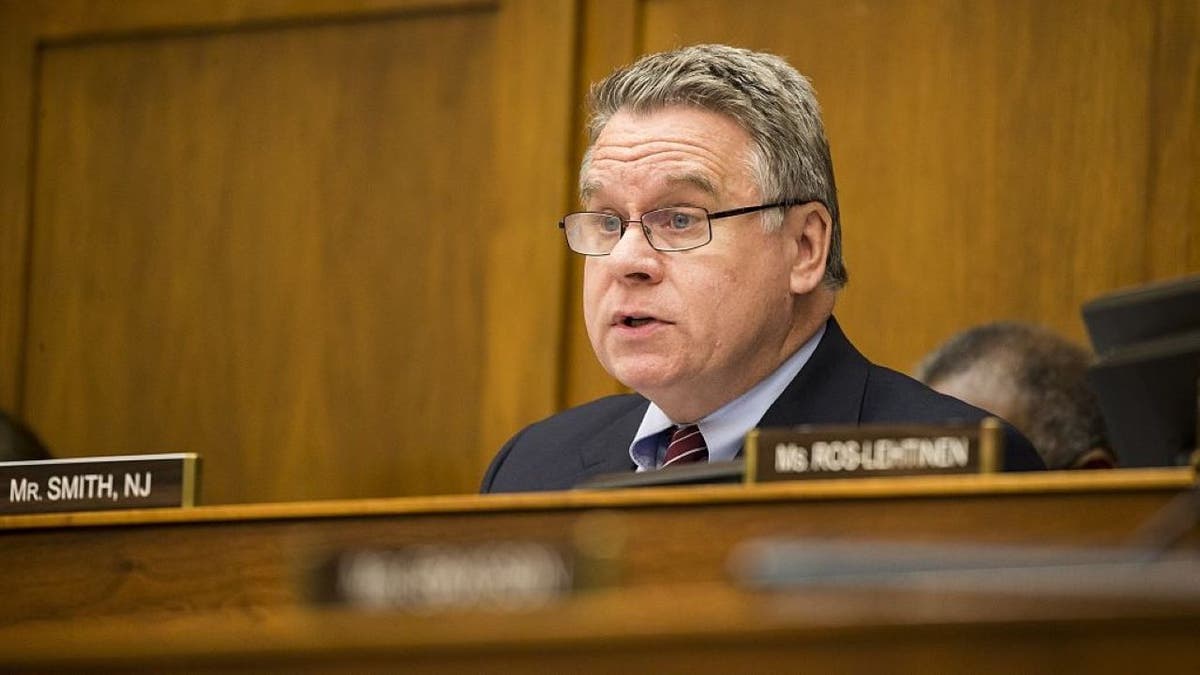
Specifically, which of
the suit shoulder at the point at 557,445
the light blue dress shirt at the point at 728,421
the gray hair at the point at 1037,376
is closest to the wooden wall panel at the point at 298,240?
the gray hair at the point at 1037,376

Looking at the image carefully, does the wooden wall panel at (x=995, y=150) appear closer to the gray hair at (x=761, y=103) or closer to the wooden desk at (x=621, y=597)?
the gray hair at (x=761, y=103)

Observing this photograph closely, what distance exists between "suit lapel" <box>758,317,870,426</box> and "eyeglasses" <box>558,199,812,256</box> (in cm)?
25

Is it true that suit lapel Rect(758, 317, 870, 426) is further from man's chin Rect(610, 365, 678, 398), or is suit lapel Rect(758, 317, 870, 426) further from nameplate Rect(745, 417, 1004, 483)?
nameplate Rect(745, 417, 1004, 483)

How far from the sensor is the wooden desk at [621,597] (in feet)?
4.39

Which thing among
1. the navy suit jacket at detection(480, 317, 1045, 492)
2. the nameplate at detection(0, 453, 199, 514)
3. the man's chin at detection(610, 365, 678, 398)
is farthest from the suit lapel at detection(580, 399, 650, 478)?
the nameplate at detection(0, 453, 199, 514)

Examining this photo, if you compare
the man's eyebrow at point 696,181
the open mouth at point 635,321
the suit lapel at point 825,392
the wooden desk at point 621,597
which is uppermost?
the man's eyebrow at point 696,181

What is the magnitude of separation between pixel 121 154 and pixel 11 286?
44 centimetres

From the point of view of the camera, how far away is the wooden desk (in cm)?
134

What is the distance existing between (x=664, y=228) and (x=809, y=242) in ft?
0.83

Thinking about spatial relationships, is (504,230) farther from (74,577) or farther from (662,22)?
(74,577)

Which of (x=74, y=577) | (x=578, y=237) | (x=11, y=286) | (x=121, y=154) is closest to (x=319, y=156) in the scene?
(x=121, y=154)

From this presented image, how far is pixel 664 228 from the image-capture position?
9.31 ft

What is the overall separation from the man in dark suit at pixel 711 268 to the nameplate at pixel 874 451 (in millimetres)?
835

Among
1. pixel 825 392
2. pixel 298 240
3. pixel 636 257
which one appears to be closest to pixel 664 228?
pixel 636 257
